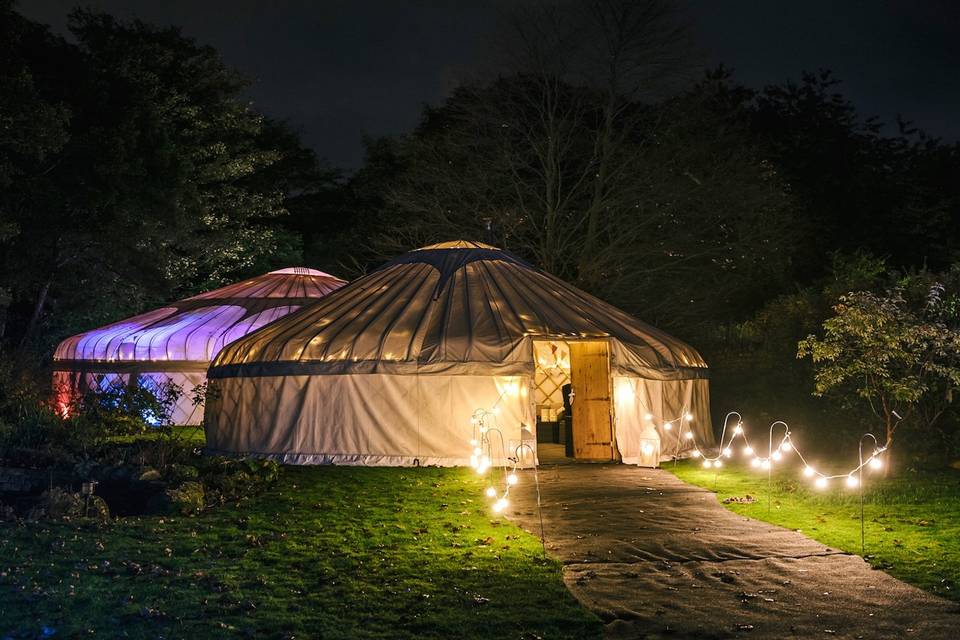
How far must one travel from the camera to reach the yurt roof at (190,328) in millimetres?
16547

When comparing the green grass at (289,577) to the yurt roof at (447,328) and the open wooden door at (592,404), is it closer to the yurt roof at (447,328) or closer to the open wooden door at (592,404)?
the yurt roof at (447,328)

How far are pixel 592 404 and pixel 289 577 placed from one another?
270 inches

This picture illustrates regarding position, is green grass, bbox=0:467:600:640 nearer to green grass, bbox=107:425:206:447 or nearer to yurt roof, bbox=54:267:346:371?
green grass, bbox=107:425:206:447

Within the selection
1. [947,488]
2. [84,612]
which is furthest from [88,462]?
[947,488]

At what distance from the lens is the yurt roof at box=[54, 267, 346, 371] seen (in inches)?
651

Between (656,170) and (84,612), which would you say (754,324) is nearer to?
(656,170)

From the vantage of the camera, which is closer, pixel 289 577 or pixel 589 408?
pixel 289 577

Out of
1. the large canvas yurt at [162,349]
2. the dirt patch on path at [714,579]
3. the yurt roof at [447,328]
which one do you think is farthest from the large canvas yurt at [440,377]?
the large canvas yurt at [162,349]

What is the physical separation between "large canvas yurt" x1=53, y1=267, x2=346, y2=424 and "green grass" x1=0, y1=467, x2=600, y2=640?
890 cm

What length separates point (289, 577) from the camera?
567 cm

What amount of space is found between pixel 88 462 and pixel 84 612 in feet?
17.6

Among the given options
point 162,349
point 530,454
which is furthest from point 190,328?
point 530,454

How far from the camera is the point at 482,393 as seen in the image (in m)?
11.1

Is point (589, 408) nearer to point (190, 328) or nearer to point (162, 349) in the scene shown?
point (190, 328)
